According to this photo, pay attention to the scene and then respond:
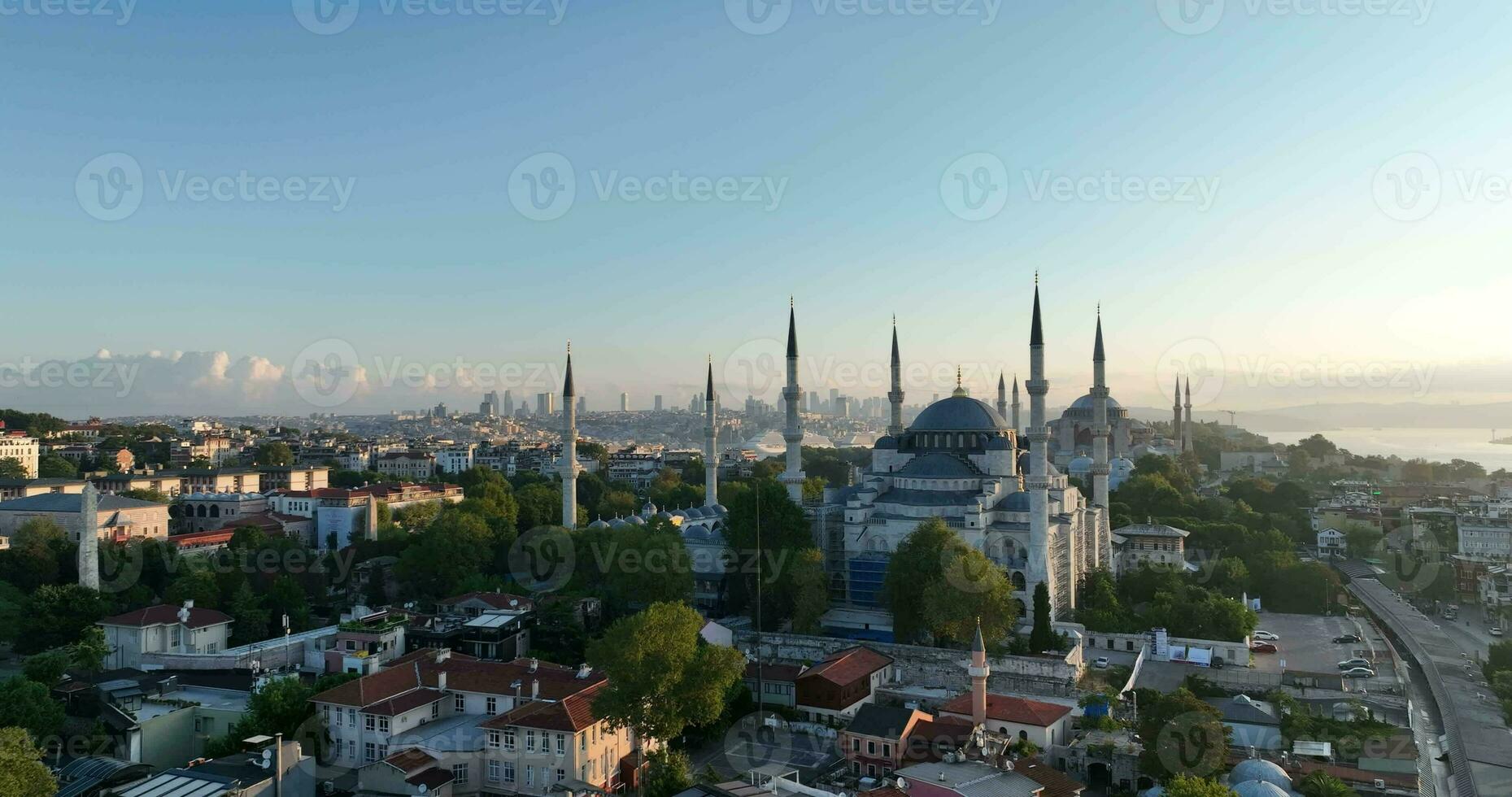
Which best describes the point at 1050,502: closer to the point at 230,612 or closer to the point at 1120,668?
the point at 1120,668

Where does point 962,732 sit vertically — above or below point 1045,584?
below

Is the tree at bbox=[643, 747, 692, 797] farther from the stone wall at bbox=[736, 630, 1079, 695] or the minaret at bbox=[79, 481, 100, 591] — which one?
the minaret at bbox=[79, 481, 100, 591]

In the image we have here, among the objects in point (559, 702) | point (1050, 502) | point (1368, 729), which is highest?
point (1050, 502)

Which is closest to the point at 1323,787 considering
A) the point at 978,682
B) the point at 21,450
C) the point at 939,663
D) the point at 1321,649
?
the point at 978,682

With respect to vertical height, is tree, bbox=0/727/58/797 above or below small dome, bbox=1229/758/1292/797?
above

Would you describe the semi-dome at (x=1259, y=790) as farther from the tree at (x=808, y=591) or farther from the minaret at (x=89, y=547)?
the minaret at (x=89, y=547)

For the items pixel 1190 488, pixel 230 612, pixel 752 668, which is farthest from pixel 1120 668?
pixel 1190 488

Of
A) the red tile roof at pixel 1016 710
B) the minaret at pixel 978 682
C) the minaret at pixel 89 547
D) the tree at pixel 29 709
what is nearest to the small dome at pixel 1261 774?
the red tile roof at pixel 1016 710

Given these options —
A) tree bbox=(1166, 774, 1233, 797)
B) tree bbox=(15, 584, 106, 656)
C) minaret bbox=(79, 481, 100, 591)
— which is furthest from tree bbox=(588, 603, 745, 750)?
minaret bbox=(79, 481, 100, 591)
